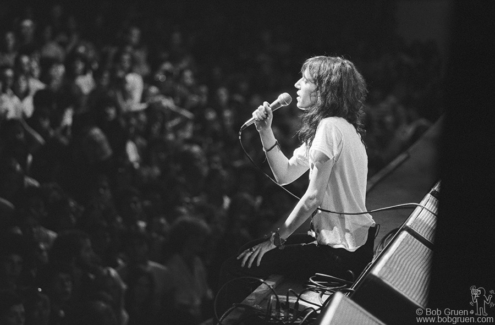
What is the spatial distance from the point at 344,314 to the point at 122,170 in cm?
237

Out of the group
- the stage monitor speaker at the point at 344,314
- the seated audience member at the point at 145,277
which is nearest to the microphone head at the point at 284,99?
the stage monitor speaker at the point at 344,314

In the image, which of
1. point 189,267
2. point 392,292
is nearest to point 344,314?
point 392,292

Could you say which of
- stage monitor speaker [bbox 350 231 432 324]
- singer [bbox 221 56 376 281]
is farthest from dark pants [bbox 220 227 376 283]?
stage monitor speaker [bbox 350 231 432 324]

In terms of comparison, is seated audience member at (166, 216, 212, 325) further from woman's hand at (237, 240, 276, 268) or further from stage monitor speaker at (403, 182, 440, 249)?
→ stage monitor speaker at (403, 182, 440, 249)

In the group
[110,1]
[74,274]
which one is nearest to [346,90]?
[74,274]

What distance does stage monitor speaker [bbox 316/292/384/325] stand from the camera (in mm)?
1093

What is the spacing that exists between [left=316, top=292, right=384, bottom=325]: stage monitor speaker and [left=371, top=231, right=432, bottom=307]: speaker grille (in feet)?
0.31

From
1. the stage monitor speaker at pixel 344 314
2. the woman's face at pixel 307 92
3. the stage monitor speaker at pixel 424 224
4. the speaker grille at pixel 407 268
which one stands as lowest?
the stage monitor speaker at pixel 344 314

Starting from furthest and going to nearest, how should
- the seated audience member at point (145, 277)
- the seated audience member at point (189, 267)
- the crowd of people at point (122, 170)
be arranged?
the seated audience member at point (189, 267)
the seated audience member at point (145, 277)
the crowd of people at point (122, 170)

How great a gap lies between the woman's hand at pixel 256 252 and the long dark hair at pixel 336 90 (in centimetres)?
39

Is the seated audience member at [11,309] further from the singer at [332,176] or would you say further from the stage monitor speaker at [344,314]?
the stage monitor speaker at [344,314]

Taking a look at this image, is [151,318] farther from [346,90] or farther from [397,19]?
[397,19]

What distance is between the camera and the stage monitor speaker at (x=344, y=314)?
1.09m

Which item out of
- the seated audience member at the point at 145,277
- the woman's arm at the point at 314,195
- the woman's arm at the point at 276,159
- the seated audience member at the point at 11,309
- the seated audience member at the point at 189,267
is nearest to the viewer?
the woman's arm at the point at 314,195
